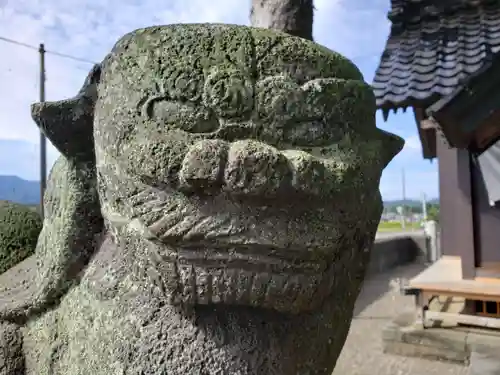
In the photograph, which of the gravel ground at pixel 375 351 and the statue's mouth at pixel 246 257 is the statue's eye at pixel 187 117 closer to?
the statue's mouth at pixel 246 257

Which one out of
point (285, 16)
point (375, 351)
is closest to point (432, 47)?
point (285, 16)

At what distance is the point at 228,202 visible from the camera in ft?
2.38

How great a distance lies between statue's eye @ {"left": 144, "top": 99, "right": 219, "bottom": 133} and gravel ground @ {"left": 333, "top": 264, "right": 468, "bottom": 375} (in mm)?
3197

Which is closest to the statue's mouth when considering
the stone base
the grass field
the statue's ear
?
the statue's ear

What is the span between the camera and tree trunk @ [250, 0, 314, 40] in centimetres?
184

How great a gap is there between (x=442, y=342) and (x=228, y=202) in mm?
3576

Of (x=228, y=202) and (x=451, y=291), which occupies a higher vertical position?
(x=228, y=202)

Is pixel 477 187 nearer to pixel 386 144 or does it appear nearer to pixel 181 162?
pixel 386 144

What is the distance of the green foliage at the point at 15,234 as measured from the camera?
4.16 ft

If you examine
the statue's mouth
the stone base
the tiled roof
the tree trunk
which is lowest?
the stone base

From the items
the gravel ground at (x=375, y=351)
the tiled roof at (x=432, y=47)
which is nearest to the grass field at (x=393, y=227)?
the gravel ground at (x=375, y=351)

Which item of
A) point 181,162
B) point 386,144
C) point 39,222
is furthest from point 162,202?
point 39,222

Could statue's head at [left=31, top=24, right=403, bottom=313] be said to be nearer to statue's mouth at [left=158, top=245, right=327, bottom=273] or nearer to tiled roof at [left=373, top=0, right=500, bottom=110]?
statue's mouth at [left=158, top=245, right=327, bottom=273]

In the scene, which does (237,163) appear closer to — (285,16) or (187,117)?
(187,117)
